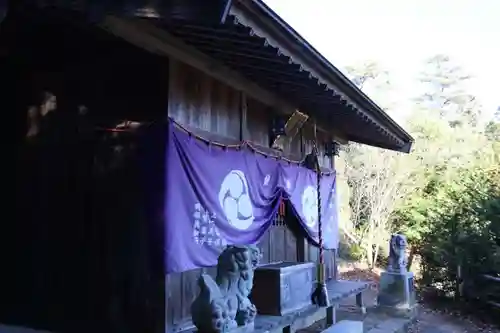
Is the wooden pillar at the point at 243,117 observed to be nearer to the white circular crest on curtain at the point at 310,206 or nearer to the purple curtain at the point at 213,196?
the purple curtain at the point at 213,196

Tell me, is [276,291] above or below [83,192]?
below

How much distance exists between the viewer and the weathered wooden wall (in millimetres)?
4828

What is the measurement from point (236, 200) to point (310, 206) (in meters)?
2.51

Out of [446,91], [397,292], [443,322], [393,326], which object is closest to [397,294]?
[397,292]

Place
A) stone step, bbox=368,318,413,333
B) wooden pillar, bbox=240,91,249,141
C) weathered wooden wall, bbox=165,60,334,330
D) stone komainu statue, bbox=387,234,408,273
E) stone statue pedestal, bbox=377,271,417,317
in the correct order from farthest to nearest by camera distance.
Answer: stone komainu statue, bbox=387,234,408,273
stone statue pedestal, bbox=377,271,417,317
stone step, bbox=368,318,413,333
wooden pillar, bbox=240,91,249,141
weathered wooden wall, bbox=165,60,334,330

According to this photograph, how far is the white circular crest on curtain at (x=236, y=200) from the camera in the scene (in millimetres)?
5402

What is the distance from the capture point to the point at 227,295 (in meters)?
3.89

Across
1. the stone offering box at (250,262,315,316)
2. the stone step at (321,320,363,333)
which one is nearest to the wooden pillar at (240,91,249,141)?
the stone offering box at (250,262,315,316)

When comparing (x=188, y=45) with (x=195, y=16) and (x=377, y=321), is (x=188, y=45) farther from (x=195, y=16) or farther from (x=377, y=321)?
(x=377, y=321)

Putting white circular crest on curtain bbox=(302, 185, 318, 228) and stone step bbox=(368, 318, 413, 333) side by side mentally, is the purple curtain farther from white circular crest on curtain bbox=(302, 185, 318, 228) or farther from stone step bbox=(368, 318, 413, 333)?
stone step bbox=(368, 318, 413, 333)

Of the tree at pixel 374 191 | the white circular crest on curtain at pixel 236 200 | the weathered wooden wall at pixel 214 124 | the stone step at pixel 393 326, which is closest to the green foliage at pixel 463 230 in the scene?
the stone step at pixel 393 326

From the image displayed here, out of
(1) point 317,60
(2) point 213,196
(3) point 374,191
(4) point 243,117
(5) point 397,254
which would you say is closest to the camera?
(1) point 317,60

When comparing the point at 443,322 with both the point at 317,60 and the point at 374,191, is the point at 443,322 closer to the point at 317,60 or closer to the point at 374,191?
the point at 317,60

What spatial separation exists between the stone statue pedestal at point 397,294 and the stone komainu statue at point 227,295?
203 inches
